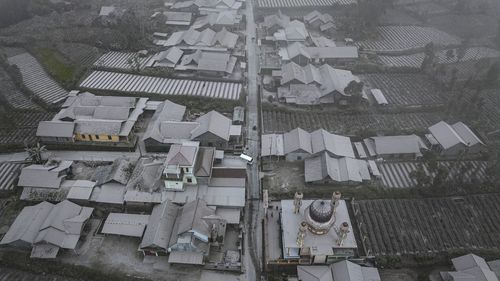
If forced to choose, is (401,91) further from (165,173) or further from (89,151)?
(89,151)

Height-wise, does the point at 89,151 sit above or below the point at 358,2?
below

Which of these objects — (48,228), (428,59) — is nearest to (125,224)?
(48,228)

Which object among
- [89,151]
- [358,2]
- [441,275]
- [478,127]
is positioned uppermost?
[358,2]

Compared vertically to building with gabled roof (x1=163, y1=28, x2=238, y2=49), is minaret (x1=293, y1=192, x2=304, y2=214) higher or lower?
lower

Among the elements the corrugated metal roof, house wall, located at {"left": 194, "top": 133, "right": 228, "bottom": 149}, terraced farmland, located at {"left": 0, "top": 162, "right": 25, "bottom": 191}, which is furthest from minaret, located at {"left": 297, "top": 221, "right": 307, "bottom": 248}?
terraced farmland, located at {"left": 0, "top": 162, "right": 25, "bottom": 191}

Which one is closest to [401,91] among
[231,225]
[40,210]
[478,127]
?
[478,127]

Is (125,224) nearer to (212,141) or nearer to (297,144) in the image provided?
(212,141)

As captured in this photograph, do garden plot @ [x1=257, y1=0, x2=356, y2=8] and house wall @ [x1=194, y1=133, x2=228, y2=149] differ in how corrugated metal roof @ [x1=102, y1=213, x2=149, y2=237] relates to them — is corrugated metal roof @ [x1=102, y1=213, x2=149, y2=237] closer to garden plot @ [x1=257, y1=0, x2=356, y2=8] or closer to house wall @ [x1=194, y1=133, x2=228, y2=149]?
house wall @ [x1=194, y1=133, x2=228, y2=149]

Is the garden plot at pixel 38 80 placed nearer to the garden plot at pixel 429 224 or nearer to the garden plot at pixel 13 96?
the garden plot at pixel 13 96
